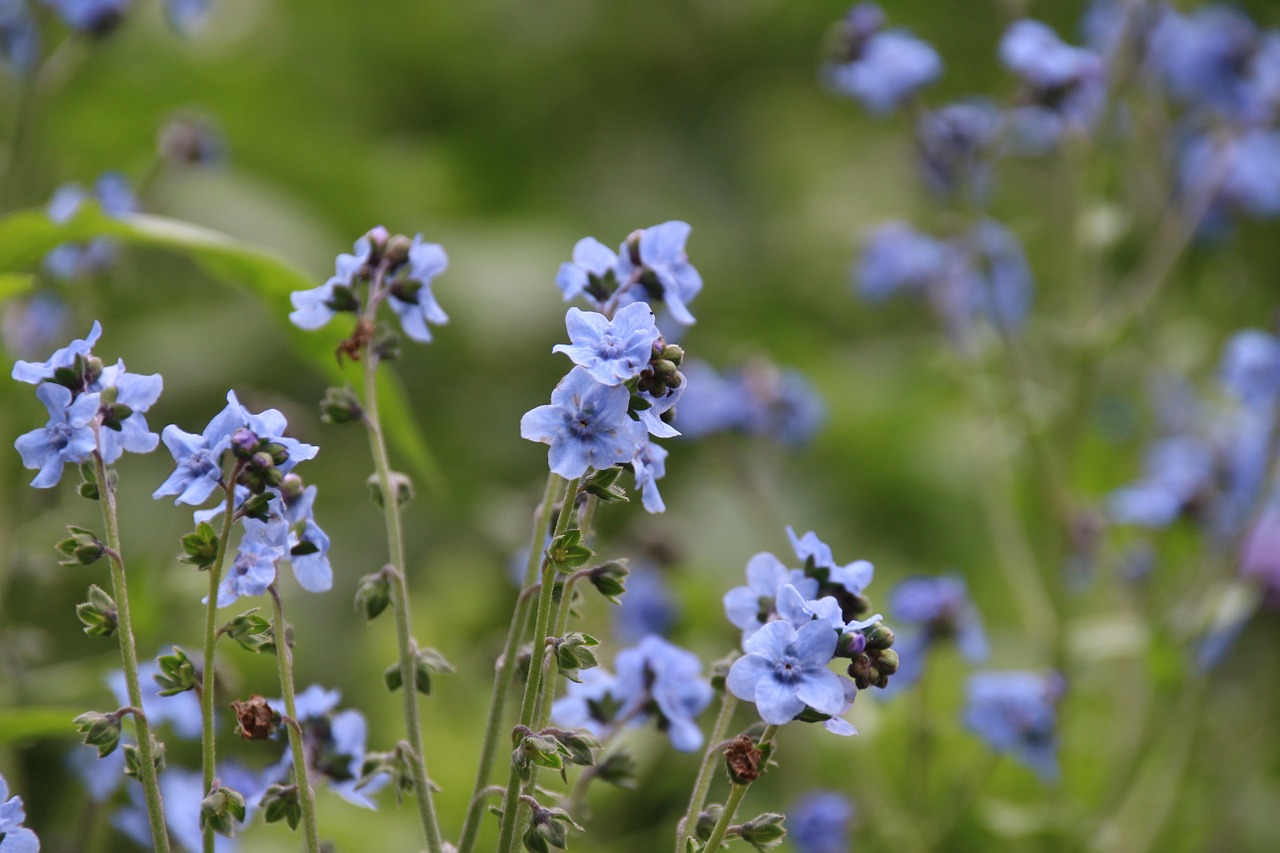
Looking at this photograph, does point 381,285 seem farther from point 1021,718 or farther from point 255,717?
point 1021,718

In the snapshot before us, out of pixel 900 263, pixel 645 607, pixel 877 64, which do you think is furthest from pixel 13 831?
pixel 900 263

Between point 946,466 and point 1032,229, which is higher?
point 946,466

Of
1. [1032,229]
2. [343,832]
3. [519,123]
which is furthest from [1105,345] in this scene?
[519,123]

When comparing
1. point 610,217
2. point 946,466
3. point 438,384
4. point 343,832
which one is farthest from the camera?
point 610,217

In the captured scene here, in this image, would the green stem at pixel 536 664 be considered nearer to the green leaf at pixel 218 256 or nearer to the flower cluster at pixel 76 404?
the flower cluster at pixel 76 404

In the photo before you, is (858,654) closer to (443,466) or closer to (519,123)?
(443,466)
